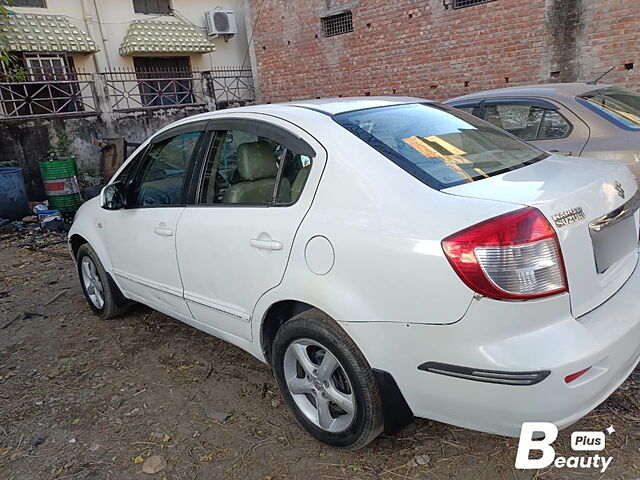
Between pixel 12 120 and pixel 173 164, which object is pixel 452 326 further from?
pixel 12 120

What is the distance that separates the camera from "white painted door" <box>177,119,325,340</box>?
7.36 feet

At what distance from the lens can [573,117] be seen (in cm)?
436

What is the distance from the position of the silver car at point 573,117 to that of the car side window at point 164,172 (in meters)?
3.32

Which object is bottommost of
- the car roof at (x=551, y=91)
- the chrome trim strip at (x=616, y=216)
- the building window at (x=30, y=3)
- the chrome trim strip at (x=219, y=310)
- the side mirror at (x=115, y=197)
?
the chrome trim strip at (x=219, y=310)

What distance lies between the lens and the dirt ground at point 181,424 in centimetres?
220

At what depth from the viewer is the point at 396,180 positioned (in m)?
1.94

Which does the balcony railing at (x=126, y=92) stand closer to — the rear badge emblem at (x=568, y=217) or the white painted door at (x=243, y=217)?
the white painted door at (x=243, y=217)

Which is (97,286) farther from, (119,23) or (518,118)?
(119,23)

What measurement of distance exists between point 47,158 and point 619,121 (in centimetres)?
1046

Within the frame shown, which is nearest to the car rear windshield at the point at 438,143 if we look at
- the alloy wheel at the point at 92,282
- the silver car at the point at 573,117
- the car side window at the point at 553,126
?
the silver car at the point at 573,117

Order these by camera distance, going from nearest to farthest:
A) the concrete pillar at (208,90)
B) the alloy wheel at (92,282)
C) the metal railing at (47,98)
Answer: the alloy wheel at (92,282) → the metal railing at (47,98) → the concrete pillar at (208,90)

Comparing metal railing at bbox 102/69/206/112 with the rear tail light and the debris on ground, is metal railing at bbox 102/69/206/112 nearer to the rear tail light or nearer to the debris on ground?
the debris on ground

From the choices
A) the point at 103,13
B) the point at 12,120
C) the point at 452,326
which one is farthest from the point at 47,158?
the point at 452,326

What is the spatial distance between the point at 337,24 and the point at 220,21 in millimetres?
6526
